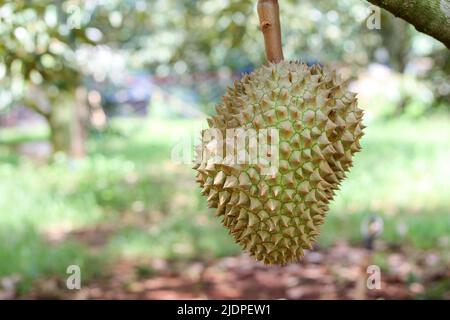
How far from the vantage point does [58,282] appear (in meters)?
3.61

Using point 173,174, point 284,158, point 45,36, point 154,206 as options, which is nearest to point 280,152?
point 284,158

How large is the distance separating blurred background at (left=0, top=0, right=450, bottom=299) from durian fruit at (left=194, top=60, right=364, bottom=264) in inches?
15.8

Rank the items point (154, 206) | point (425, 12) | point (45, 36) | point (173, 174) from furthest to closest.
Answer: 1. point (173, 174)
2. point (154, 206)
3. point (45, 36)
4. point (425, 12)

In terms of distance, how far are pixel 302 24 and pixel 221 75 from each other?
2.74m

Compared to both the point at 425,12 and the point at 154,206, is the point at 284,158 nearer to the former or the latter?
the point at 425,12

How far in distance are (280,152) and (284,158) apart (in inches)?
0.6

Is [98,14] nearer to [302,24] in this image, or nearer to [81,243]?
[81,243]

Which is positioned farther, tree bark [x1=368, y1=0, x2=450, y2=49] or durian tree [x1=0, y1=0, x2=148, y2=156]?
durian tree [x1=0, y1=0, x2=148, y2=156]

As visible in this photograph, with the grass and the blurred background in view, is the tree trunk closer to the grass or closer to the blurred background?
the blurred background

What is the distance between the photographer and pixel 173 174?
22.2 ft

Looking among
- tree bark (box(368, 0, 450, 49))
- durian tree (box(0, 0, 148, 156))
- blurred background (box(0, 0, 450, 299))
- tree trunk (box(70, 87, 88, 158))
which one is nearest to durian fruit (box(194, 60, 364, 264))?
tree bark (box(368, 0, 450, 49))

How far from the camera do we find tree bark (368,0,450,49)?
124cm

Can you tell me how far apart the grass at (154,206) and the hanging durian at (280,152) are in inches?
98.3

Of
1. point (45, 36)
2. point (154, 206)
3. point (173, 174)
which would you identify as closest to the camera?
point (45, 36)
